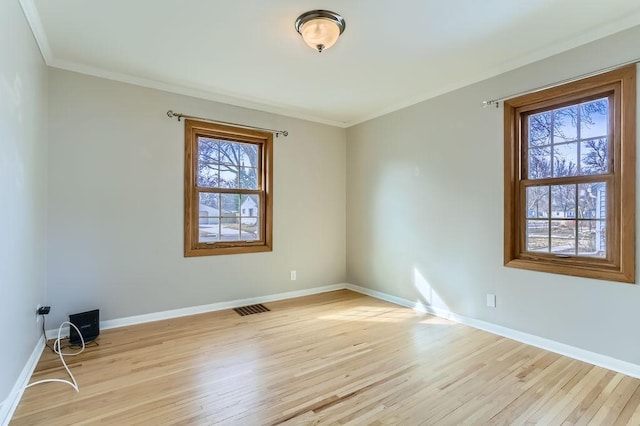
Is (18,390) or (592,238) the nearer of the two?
(18,390)

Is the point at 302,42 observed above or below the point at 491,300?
above

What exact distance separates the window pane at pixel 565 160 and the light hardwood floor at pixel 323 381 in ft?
4.96

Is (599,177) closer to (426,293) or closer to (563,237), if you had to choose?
(563,237)

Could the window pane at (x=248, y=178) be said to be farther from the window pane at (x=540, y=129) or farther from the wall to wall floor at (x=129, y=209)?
the window pane at (x=540, y=129)

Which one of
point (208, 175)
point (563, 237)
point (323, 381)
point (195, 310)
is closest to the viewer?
point (323, 381)

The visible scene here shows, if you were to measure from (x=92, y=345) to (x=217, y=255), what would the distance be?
4.67 feet

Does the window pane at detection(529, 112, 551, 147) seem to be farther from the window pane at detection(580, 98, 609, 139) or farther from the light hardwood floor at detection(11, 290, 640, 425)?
the light hardwood floor at detection(11, 290, 640, 425)

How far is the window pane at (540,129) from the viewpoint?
2842 millimetres

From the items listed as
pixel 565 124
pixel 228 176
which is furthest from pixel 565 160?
pixel 228 176

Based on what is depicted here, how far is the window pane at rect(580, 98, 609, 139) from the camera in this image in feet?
8.21

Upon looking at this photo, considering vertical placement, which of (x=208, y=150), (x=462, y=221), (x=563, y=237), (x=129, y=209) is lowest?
(x=563, y=237)

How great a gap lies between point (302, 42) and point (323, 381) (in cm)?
256

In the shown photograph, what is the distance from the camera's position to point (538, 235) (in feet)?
9.45

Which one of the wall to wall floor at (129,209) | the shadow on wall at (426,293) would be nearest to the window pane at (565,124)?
the shadow on wall at (426,293)
